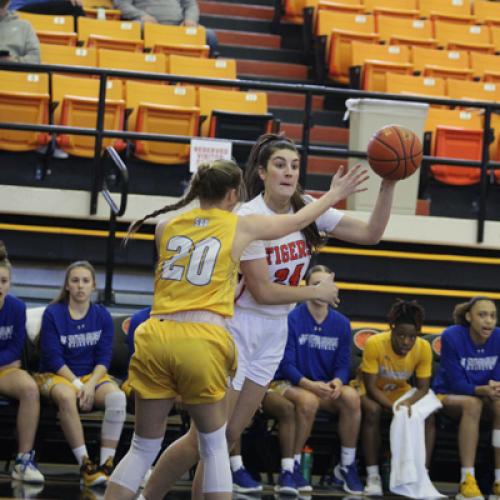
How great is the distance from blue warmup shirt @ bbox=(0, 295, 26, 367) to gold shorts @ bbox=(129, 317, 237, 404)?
111 inches

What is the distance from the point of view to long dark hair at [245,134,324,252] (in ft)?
17.2

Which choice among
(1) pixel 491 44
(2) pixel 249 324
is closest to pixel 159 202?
(2) pixel 249 324

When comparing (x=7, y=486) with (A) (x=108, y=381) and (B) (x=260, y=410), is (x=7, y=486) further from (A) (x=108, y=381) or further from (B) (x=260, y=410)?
(B) (x=260, y=410)

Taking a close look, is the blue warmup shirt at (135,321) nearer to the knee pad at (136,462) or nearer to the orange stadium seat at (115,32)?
the knee pad at (136,462)

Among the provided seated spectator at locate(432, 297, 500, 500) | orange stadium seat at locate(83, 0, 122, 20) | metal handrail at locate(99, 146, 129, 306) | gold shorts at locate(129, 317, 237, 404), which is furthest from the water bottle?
orange stadium seat at locate(83, 0, 122, 20)

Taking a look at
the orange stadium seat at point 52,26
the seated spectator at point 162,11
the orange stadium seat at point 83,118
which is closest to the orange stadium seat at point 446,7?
the seated spectator at point 162,11

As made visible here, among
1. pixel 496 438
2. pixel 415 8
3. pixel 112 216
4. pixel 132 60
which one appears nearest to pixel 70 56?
pixel 132 60

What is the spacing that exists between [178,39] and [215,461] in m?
7.03

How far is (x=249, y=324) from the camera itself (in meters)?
5.19

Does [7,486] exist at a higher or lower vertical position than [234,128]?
lower

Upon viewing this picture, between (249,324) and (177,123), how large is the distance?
437 centimetres

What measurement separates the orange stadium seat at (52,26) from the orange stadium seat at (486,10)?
4793 mm

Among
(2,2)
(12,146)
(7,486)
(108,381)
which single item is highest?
(2,2)

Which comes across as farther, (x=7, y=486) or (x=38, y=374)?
(x=38, y=374)
